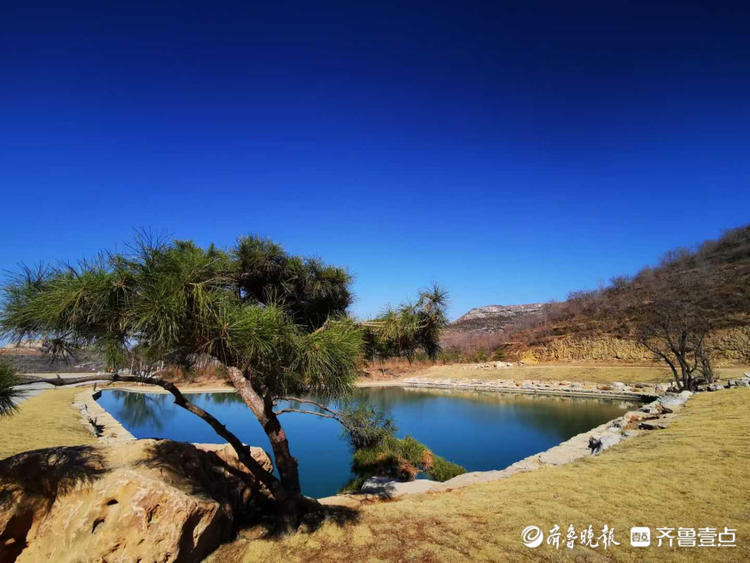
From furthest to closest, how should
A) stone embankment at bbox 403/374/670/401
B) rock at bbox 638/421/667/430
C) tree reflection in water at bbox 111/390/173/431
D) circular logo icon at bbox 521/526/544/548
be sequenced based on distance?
1. stone embankment at bbox 403/374/670/401
2. tree reflection in water at bbox 111/390/173/431
3. rock at bbox 638/421/667/430
4. circular logo icon at bbox 521/526/544/548

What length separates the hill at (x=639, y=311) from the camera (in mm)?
30516

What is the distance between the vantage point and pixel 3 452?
25.2 ft

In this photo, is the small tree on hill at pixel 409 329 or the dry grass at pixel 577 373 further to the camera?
the dry grass at pixel 577 373

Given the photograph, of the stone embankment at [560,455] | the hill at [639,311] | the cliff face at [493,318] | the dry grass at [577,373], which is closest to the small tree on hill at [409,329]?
the stone embankment at [560,455]

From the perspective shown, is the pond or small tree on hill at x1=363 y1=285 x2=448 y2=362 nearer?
small tree on hill at x1=363 y1=285 x2=448 y2=362

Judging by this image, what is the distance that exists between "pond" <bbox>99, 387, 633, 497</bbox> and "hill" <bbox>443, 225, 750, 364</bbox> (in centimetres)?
666

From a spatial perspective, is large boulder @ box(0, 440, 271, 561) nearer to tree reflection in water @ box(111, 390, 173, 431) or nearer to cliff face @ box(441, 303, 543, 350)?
tree reflection in water @ box(111, 390, 173, 431)

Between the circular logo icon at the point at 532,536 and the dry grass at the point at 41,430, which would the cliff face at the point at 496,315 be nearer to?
the dry grass at the point at 41,430

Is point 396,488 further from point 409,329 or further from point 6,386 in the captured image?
point 6,386

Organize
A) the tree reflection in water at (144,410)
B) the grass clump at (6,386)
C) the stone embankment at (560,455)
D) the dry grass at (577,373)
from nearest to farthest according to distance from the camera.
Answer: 1. the grass clump at (6,386)
2. the stone embankment at (560,455)
3. the tree reflection in water at (144,410)
4. the dry grass at (577,373)

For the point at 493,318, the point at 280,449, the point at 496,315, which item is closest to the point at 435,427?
the point at 280,449

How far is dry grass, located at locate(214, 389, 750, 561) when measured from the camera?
350cm

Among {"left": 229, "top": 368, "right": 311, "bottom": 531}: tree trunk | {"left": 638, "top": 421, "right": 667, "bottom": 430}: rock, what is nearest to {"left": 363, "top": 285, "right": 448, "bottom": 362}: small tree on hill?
{"left": 229, "top": 368, "right": 311, "bottom": 531}: tree trunk

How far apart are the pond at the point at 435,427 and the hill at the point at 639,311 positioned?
6.66 metres
